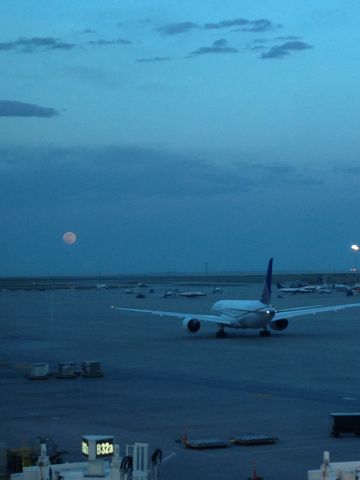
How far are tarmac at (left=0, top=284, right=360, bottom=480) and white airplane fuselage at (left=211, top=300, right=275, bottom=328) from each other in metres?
1.31

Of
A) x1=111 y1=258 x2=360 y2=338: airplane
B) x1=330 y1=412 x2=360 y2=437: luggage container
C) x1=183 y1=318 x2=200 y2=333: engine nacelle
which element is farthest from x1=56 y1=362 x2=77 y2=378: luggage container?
x1=183 y1=318 x2=200 y2=333: engine nacelle

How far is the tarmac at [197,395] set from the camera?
2736cm

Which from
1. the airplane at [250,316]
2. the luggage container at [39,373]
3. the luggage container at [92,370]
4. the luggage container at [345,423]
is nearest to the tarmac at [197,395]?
the luggage container at [345,423]

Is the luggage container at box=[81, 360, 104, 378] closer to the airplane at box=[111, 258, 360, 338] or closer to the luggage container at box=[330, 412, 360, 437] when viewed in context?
the luggage container at box=[330, 412, 360, 437]

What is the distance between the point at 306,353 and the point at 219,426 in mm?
25563

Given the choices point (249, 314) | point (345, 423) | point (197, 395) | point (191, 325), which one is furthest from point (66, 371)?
point (191, 325)

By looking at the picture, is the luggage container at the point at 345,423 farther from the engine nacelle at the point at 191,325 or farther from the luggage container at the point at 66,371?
the engine nacelle at the point at 191,325

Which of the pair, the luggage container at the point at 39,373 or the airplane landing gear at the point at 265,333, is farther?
the airplane landing gear at the point at 265,333

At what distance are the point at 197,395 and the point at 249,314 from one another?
86.9 feet

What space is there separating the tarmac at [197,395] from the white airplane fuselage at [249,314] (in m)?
Result: 1.31

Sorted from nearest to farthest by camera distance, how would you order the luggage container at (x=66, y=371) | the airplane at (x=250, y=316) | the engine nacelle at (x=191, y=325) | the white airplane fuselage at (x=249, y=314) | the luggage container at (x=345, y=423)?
the luggage container at (x=345, y=423)
the luggage container at (x=66, y=371)
the white airplane fuselage at (x=249, y=314)
the airplane at (x=250, y=316)
the engine nacelle at (x=191, y=325)

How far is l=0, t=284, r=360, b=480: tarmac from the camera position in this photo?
27.4 metres

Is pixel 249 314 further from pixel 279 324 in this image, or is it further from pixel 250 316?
pixel 279 324

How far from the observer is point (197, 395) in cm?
3950
